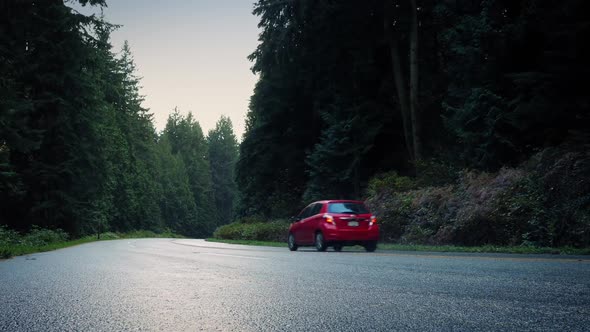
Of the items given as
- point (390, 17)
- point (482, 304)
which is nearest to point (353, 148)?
point (390, 17)

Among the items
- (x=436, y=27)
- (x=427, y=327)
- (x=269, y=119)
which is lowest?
(x=427, y=327)

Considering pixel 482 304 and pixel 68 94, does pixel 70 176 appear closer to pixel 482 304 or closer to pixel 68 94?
pixel 68 94

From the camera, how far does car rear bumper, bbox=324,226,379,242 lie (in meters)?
18.7

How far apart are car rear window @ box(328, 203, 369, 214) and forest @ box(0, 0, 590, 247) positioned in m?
2.70

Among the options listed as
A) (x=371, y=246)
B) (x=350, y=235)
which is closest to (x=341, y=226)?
(x=350, y=235)

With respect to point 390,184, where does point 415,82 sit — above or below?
above

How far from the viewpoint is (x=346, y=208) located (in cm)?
1945

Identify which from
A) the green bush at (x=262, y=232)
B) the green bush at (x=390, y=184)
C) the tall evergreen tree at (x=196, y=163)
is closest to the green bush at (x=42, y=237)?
the green bush at (x=262, y=232)

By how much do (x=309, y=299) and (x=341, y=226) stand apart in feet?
41.2

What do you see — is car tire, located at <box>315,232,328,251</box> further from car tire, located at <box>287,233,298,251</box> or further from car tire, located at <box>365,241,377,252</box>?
car tire, located at <box>287,233,298,251</box>

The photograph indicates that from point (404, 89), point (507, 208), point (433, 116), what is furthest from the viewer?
point (433, 116)

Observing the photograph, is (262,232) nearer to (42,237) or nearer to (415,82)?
(415,82)

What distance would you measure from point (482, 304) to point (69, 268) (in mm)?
8683

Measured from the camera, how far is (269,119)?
35594 millimetres
